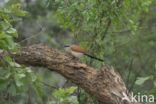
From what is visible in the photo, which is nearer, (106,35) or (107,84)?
(107,84)

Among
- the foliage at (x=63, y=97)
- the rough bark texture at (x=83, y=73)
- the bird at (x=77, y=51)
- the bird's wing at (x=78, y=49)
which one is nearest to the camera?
the foliage at (x=63, y=97)

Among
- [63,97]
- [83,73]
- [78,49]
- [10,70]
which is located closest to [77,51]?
[78,49]

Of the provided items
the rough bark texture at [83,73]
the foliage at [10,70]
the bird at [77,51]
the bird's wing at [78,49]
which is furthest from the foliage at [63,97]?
the bird's wing at [78,49]

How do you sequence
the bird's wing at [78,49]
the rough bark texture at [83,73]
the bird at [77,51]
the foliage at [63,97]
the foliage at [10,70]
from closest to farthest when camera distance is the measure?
the foliage at [10,70] < the foliage at [63,97] < the rough bark texture at [83,73] < the bird at [77,51] < the bird's wing at [78,49]

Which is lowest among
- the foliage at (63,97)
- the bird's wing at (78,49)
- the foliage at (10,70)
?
the bird's wing at (78,49)

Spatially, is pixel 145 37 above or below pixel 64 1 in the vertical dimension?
below

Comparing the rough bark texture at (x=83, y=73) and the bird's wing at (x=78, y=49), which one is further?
the bird's wing at (x=78, y=49)

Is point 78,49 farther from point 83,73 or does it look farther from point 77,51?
point 83,73

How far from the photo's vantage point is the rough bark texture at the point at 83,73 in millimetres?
4629

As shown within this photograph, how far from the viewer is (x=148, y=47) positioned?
9.05 metres

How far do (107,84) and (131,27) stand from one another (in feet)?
4.27

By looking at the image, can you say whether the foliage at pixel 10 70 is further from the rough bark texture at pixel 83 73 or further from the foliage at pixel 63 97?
the rough bark texture at pixel 83 73

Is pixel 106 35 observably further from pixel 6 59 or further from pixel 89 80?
pixel 6 59

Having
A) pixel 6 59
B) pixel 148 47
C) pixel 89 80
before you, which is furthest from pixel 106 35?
pixel 148 47
